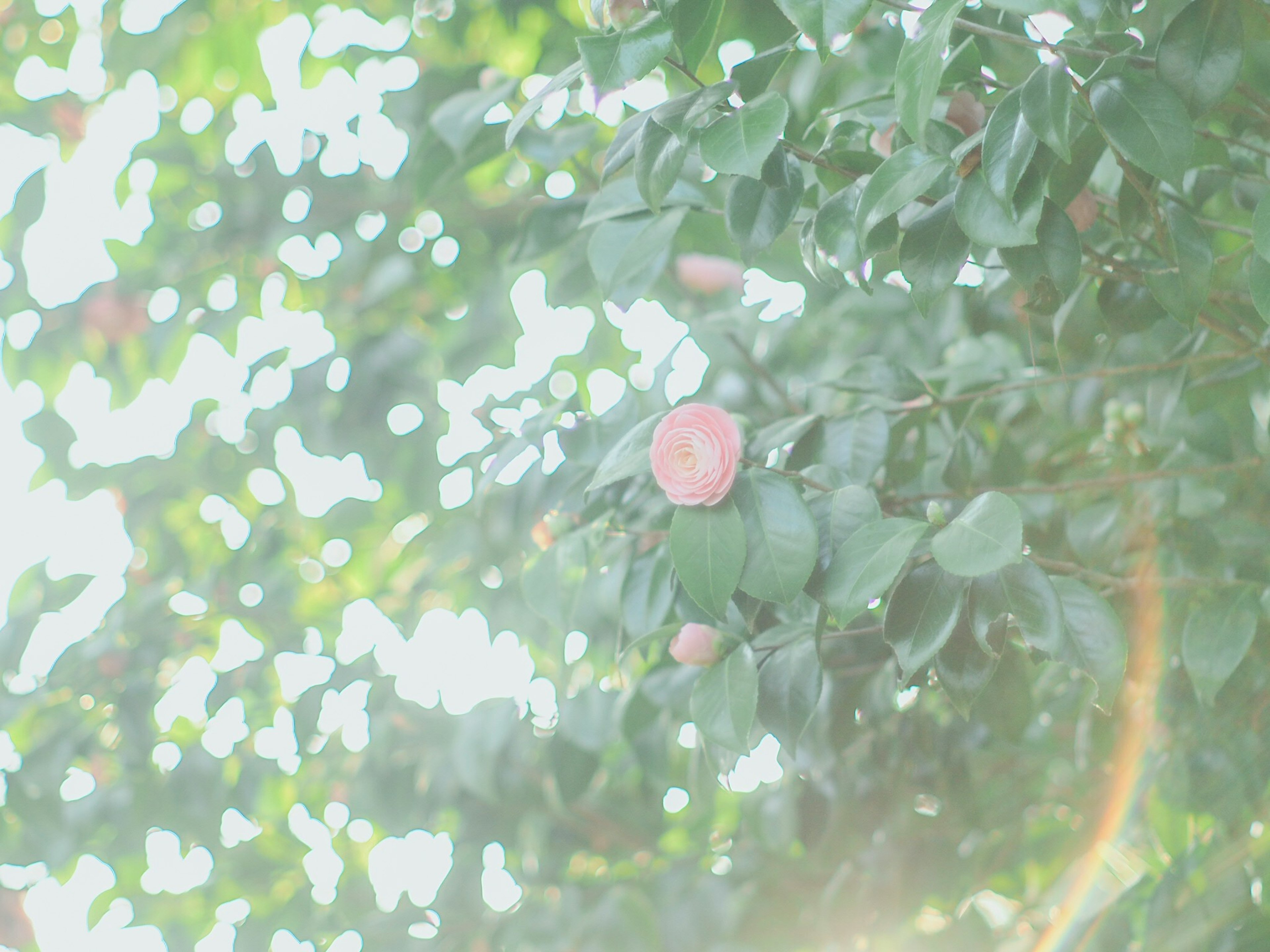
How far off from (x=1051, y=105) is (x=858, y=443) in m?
0.35

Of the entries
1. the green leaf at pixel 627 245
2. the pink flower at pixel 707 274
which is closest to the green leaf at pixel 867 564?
the green leaf at pixel 627 245

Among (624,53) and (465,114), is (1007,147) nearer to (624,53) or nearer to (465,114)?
(624,53)

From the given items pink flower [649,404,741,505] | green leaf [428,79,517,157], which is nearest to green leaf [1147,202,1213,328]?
pink flower [649,404,741,505]

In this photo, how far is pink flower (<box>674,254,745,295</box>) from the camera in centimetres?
142

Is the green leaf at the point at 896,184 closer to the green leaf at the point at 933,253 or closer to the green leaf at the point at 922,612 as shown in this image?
the green leaf at the point at 933,253

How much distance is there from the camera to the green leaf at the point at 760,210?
0.72 metres

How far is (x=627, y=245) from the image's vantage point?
90 cm

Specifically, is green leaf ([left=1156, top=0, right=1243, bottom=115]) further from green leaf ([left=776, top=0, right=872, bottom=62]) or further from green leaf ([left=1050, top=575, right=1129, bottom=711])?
green leaf ([left=1050, top=575, right=1129, bottom=711])

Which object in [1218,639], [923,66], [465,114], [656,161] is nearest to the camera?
[923,66]

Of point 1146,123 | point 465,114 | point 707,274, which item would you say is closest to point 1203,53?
point 1146,123

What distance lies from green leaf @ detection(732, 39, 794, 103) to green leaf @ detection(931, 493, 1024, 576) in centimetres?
28

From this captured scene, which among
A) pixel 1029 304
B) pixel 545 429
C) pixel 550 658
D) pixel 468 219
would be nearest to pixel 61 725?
pixel 550 658

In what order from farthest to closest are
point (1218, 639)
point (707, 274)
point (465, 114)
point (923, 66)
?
point (707, 274)
point (465, 114)
point (1218, 639)
point (923, 66)

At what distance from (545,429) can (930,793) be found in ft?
2.32
